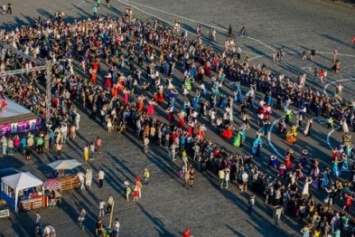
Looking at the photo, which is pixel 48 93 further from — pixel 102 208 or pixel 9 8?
pixel 9 8

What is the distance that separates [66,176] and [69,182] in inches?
27.5

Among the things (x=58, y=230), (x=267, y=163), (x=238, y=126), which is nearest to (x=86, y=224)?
(x=58, y=230)

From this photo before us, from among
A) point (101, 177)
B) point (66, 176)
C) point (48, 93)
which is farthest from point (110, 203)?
point (48, 93)

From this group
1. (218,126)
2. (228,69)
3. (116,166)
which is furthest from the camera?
(228,69)

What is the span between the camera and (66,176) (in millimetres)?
46875

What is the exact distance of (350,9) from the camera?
280 feet

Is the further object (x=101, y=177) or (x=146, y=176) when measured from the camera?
(x=146, y=176)

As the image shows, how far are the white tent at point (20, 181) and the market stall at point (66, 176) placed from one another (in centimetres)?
189

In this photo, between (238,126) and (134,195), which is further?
(238,126)

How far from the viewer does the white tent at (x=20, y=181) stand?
4366 cm

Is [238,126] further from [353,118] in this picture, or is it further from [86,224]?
[86,224]

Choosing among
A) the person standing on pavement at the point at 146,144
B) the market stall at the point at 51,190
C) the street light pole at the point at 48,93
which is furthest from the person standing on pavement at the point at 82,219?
the street light pole at the point at 48,93

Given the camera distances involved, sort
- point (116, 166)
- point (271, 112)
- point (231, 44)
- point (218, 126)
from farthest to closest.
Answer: point (231, 44), point (271, 112), point (218, 126), point (116, 166)

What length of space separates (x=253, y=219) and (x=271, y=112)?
588 inches
